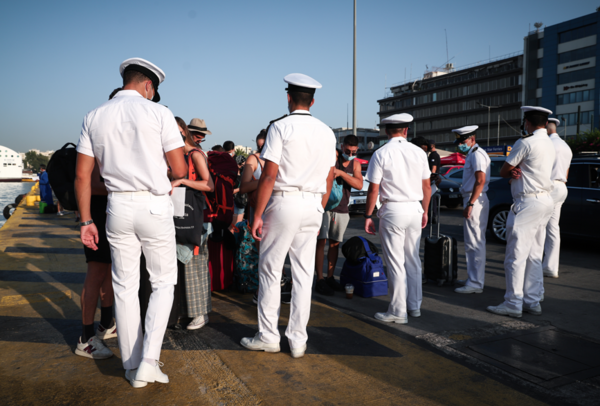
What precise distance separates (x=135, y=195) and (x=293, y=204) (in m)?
1.12

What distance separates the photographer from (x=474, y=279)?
5.47 metres

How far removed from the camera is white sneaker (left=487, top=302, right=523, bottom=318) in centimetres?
439

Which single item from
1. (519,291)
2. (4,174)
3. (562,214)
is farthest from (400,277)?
(4,174)

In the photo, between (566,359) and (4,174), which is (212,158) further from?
(4,174)

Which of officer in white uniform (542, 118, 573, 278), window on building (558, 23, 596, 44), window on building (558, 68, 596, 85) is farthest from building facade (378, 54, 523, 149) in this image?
officer in white uniform (542, 118, 573, 278)

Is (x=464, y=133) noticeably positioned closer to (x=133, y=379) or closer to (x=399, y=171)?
(x=399, y=171)

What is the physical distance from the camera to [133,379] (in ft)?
9.34

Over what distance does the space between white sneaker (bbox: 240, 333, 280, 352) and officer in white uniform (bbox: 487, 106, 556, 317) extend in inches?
96.2

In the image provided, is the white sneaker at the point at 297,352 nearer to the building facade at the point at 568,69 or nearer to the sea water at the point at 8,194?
the sea water at the point at 8,194

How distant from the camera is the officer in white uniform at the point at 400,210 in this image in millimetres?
4227

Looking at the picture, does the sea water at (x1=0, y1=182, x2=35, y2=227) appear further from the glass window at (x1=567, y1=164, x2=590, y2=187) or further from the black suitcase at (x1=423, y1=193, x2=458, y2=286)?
the glass window at (x1=567, y1=164, x2=590, y2=187)

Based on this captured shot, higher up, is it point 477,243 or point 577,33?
point 577,33

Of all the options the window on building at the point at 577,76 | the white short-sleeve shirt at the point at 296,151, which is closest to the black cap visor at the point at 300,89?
the white short-sleeve shirt at the point at 296,151

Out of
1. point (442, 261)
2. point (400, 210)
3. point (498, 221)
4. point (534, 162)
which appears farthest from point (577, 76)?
point (400, 210)
